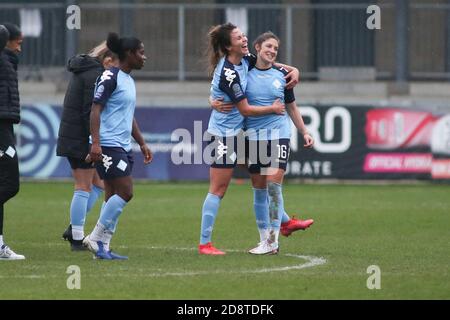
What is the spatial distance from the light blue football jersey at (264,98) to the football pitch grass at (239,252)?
1.14 m

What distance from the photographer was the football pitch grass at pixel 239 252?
346 inches

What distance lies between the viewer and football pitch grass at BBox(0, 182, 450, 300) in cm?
878

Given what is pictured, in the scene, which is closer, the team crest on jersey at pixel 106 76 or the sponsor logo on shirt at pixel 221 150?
the team crest on jersey at pixel 106 76

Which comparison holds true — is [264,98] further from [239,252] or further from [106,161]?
[106,161]

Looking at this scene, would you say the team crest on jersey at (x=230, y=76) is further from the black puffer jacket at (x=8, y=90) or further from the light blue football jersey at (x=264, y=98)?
the black puffer jacket at (x=8, y=90)

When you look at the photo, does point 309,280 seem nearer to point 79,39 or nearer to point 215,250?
point 215,250

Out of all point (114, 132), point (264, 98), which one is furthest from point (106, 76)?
point (264, 98)

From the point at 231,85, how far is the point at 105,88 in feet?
3.83

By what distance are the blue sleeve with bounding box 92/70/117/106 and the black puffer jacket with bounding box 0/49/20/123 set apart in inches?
33.0

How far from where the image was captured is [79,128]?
449 inches

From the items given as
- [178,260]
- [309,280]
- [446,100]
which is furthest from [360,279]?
[446,100]

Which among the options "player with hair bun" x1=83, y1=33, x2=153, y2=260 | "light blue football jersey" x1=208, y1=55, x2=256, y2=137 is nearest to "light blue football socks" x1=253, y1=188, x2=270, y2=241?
"light blue football jersey" x1=208, y1=55, x2=256, y2=137

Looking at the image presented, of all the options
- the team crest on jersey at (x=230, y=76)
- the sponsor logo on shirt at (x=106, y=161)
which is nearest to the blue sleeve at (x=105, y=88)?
the sponsor logo on shirt at (x=106, y=161)
